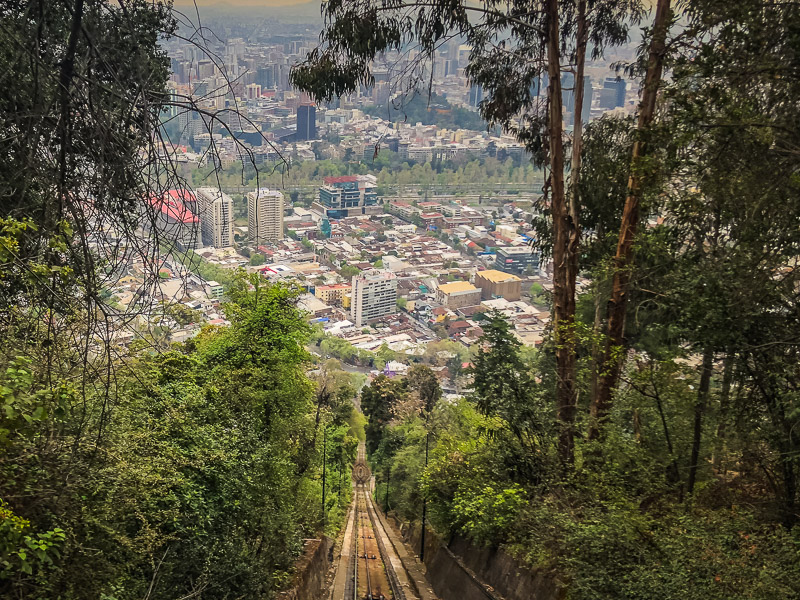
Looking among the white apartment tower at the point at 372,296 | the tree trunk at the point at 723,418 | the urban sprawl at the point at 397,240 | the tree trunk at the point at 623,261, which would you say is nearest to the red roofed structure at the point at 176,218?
the tree trunk at the point at 723,418

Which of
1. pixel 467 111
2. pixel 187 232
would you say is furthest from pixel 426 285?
pixel 187 232

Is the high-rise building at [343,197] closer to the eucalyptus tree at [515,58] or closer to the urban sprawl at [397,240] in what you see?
the urban sprawl at [397,240]

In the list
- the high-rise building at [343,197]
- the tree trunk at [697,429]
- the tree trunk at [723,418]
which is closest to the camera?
the tree trunk at [723,418]

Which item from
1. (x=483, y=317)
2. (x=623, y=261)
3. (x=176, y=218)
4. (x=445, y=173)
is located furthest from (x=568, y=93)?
(x=445, y=173)

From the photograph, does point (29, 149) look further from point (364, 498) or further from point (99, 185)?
point (364, 498)

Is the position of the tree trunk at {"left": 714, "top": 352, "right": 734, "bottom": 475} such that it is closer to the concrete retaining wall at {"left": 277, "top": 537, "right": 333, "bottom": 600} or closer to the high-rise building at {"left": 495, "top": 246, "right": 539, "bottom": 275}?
the concrete retaining wall at {"left": 277, "top": 537, "right": 333, "bottom": 600}

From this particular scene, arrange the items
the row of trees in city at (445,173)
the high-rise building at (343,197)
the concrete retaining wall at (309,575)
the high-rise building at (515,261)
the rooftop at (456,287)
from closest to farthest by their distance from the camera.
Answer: the concrete retaining wall at (309,575) → the rooftop at (456,287) → the high-rise building at (515,261) → the high-rise building at (343,197) → the row of trees in city at (445,173)
